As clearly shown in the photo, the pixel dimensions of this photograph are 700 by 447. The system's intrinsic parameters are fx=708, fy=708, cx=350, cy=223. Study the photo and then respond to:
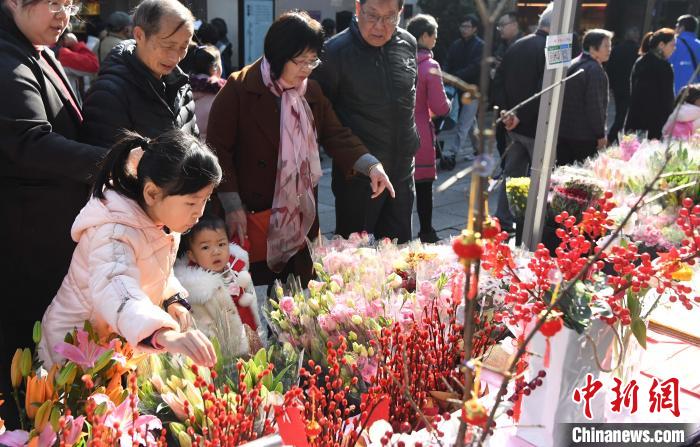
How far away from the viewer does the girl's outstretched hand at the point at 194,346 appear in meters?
1.19

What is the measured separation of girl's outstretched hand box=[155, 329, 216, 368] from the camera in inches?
46.8

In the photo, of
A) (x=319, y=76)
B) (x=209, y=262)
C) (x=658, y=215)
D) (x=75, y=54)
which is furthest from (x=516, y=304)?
(x=75, y=54)

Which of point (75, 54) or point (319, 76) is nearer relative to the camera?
point (319, 76)

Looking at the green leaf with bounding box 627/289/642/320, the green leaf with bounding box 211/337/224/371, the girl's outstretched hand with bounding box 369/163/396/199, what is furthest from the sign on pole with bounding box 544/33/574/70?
the green leaf with bounding box 211/337/224/371

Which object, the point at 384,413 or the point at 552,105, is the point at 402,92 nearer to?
the point at 552,105

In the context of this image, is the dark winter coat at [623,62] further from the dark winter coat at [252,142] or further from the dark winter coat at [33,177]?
the dark winter coat at [33,177]

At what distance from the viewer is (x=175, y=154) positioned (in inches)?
61.9

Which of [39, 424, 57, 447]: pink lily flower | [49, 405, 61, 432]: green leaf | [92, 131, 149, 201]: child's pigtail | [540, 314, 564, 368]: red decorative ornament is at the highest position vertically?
[92, 131, 149, 201]: child's pigtail

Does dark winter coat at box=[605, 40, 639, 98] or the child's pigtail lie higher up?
the child's pigtail

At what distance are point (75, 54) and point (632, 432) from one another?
5265 millimetres

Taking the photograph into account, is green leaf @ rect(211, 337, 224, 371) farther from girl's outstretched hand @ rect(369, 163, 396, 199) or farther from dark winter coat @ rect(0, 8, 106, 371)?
girl's outstretched hand @ rect(369, 163, 396, 199)

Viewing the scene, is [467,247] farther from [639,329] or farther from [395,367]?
[639,329]

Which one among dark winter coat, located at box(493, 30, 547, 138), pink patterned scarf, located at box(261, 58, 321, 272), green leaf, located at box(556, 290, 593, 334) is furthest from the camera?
dark winter coat, located at box(493, 30, 547, 138)

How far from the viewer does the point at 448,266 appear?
1977 millimetres
